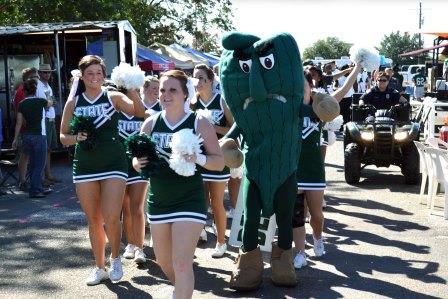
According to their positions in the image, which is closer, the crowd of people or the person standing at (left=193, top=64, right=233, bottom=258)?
the crowd of people

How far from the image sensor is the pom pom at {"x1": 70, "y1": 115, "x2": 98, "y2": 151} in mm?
5258

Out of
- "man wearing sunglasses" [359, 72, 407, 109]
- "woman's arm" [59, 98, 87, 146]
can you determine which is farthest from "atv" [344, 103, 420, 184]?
"woman's arm" [59, 98, 87, 146]

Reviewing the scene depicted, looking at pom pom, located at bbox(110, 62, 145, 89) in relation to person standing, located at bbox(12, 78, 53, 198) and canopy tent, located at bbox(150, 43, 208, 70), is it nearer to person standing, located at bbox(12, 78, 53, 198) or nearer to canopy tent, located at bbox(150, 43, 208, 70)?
person standing, located at bbox(12, 78, 53, 198)

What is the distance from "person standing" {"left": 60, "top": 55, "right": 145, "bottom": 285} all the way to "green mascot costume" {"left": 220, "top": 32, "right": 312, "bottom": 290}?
98 cm

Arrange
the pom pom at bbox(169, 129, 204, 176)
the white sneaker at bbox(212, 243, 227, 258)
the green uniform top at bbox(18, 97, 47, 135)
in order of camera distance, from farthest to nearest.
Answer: the green uniform top at bbox(18, 97, 47, 135), the white sneaker at bbox(212, 243, 227, 258), the pom pom at bbox(169, 129, 204, 176)

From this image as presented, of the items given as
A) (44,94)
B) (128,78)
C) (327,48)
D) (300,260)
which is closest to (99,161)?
(128,78)

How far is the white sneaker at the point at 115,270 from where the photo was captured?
5.62 m

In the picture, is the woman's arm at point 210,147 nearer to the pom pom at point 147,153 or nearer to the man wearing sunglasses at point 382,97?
the pom pom at point 147,153

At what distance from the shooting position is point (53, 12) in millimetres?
22469

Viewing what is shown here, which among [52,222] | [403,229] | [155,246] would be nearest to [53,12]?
[52,222]

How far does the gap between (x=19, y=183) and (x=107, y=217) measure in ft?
19.9

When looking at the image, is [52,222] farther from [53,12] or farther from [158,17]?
[158,17]

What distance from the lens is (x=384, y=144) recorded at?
1043 centimetres

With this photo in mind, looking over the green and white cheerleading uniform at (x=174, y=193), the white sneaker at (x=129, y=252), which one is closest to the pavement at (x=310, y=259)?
the white sneaker at (x=129, y=252)
